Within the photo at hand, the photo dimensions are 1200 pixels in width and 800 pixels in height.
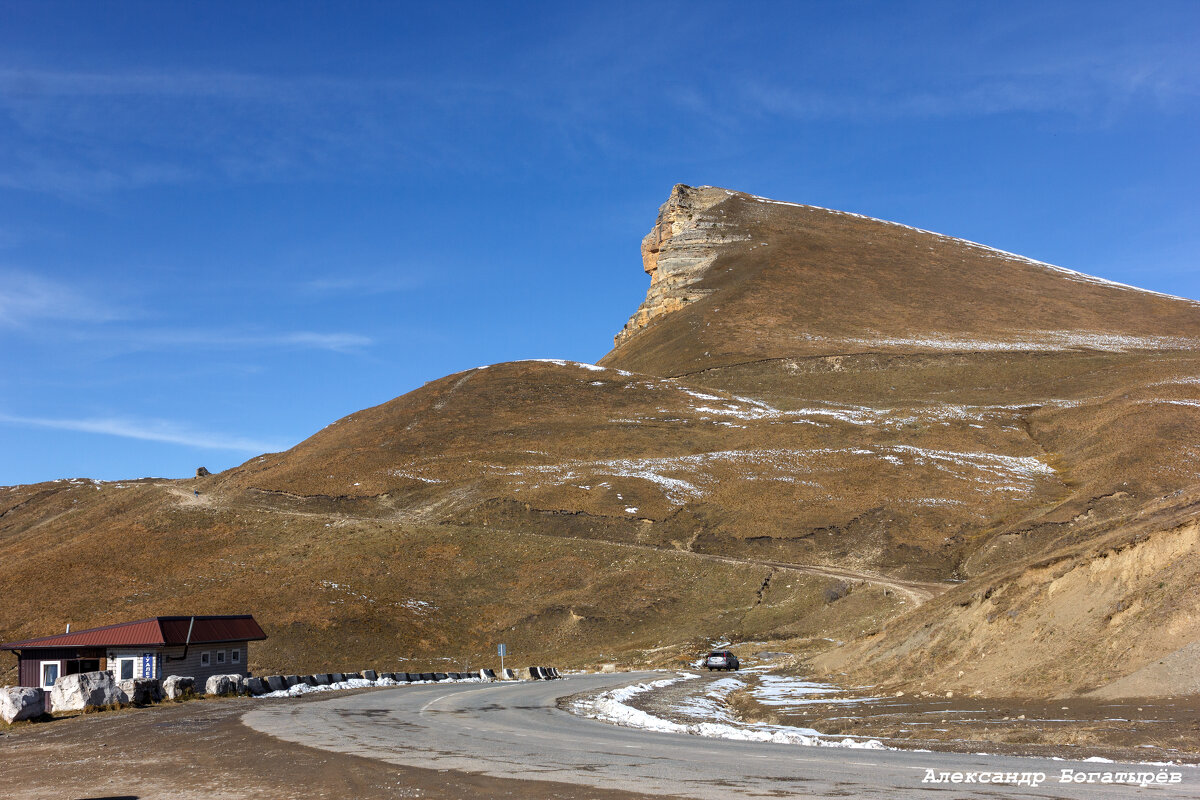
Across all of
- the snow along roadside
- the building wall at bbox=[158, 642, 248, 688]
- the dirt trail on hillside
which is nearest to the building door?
the building wall at bbox=[158, 642, 248, 688]

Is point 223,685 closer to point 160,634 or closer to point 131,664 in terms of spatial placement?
point 160,634

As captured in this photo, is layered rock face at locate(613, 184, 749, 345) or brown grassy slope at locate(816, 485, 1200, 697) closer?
brown grassy slope at locate(816, 485, 1200, 697)

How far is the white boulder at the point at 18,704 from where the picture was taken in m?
24.8

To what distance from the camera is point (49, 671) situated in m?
40.8

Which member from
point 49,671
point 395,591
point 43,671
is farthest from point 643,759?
point 395,591

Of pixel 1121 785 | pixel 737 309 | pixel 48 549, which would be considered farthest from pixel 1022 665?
pixel 737 309

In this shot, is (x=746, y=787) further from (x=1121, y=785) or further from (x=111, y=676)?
(x=111, y=676)

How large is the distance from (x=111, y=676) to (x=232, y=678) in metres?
5.62

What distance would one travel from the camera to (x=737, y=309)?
13938 cm

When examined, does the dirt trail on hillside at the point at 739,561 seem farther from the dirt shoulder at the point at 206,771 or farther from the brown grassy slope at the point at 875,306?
the brown grassy slope at the point at 875,306

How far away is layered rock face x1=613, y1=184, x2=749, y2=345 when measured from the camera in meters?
160

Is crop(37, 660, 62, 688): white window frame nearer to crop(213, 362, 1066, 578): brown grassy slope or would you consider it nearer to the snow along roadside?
the snow along roadside

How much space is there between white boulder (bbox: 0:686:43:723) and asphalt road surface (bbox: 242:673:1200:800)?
599cm

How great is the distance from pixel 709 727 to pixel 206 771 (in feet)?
33.1
